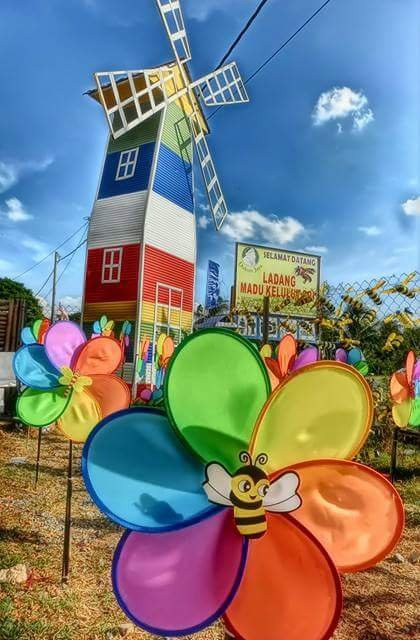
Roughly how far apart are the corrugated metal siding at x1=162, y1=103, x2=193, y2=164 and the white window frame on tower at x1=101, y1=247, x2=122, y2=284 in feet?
8.17

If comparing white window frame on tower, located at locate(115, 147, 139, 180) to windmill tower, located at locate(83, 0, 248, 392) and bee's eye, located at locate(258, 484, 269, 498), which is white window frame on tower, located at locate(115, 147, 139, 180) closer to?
windmill tower, located at locate(83, 0, 248, 392)

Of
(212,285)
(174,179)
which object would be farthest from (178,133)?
(212,285)

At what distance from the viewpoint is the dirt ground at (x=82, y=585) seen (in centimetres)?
173

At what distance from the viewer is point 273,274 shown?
12.9 meters

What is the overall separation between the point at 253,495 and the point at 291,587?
0.17 metres

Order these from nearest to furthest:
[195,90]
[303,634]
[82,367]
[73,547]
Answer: [303,634], [82,367], [73,547], [195,90]

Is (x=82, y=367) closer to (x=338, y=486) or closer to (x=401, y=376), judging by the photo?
(x=338, y=486)

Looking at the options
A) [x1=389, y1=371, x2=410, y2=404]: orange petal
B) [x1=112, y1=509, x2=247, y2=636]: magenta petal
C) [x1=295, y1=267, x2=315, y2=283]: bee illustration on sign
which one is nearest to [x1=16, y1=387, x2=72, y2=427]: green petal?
[x1=112, y1=509, x2=247, y2=636]: magenta petal

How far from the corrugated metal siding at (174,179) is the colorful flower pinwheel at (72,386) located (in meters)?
7.08

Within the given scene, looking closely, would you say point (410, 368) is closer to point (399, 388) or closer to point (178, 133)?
point (399, 388)

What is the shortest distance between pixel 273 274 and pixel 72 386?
11172mm

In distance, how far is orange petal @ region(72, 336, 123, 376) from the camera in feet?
6.97

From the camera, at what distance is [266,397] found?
0.91 meters

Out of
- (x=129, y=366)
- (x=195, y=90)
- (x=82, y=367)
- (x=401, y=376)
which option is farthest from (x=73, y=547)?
(x=195, y=90)
